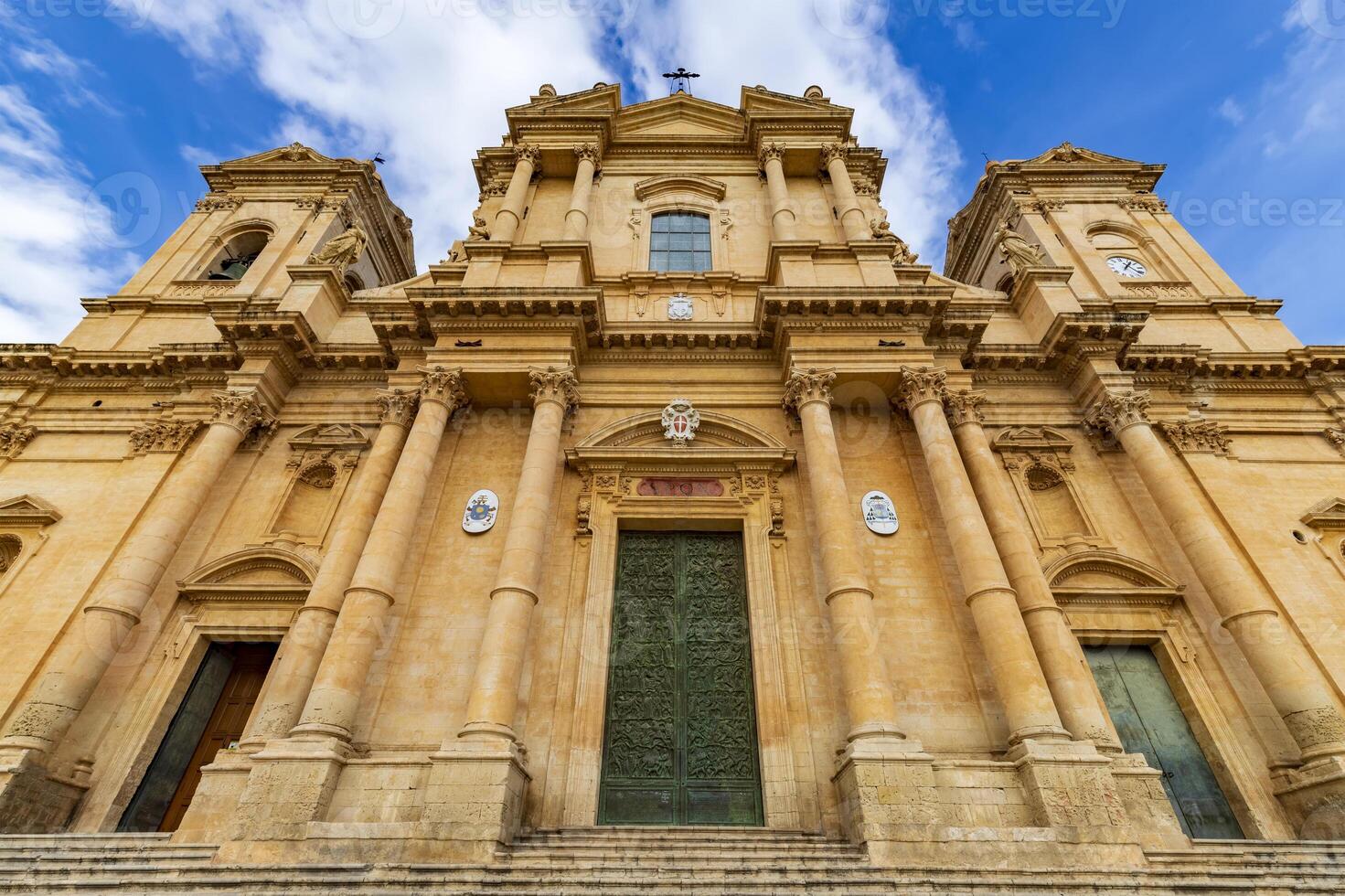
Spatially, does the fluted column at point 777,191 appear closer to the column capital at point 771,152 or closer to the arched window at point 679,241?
the column capital at point 771,152

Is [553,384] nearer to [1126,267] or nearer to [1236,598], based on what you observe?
[1236,598]

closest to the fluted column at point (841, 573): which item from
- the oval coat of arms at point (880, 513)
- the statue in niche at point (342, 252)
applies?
the oval coat of arms at point (880, 513)

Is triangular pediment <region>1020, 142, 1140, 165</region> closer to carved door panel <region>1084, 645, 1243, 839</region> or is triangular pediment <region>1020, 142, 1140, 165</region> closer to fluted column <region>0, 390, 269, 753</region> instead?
carved door panel <region>1084, 645, 1243, 839</region>

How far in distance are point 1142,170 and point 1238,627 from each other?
→ 17256mm

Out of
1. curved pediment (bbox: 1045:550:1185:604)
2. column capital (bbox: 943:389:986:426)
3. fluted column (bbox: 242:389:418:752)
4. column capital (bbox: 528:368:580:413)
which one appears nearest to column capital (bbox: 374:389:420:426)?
fluted column (bbox: 242:389:418:752)

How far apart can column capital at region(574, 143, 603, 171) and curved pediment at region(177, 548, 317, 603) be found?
1229cm

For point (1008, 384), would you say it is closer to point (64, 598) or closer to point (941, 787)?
point (941, 787)

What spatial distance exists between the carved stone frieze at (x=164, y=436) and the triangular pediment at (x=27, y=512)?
1.74 m

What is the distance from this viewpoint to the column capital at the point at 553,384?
1249cm

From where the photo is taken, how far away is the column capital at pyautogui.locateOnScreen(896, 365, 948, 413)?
12398 millimetres

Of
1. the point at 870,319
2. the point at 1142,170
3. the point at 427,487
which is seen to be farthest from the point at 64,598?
the point at 1142,170

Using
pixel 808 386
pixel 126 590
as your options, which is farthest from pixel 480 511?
pixel 808 386

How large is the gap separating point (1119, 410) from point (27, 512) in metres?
21.7

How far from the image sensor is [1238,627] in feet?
35.1
